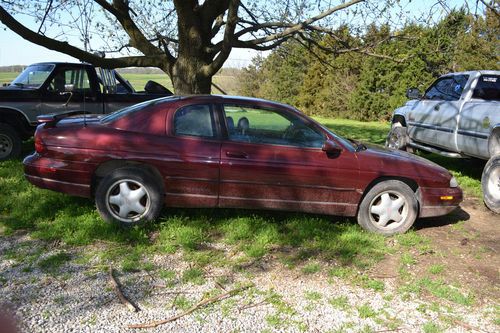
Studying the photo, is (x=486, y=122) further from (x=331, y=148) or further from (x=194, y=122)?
(x=194, y=122)

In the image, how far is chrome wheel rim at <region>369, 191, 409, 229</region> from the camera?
5152 mm

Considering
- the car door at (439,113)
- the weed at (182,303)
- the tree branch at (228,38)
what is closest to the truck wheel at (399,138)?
the car door at (439,113)

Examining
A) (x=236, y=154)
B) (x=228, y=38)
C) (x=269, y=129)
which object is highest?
(x=228, y=38)

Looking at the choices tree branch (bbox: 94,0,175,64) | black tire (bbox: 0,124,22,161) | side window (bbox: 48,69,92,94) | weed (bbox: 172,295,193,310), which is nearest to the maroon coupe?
weed (bbox: 172,295,193,310)

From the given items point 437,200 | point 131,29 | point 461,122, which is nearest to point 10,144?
point 131,29

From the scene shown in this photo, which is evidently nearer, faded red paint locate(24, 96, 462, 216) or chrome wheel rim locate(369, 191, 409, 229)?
faded red paint locate(24, 96, 462, 216)

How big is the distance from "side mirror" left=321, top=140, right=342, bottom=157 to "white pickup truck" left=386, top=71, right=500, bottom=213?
2.67 m

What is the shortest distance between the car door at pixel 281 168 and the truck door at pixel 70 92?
14.6ft

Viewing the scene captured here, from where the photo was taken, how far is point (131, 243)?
459 centimetres

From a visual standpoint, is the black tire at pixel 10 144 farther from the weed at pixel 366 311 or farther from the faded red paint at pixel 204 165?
the weed at pixel 366 311

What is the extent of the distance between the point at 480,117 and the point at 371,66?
20882 millimetres

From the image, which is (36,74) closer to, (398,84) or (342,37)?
(342,37)

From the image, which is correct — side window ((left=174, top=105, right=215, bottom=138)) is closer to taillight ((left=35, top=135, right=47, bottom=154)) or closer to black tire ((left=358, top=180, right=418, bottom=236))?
taillight ((left=35, top=135, right=47, bottom=154))

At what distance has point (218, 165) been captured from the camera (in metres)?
4.82
